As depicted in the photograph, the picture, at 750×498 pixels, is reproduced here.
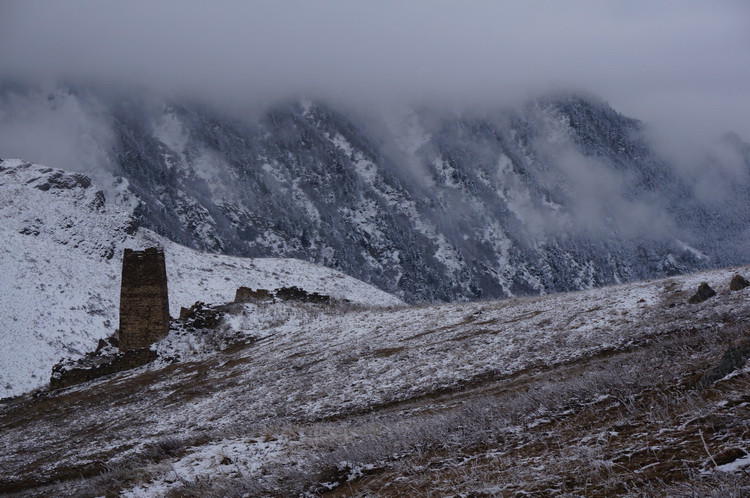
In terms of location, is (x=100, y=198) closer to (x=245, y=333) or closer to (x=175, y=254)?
(x=175, y=254)

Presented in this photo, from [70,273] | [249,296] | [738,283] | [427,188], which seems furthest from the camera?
[427,188]

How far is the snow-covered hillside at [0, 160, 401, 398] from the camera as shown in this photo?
29719 mm

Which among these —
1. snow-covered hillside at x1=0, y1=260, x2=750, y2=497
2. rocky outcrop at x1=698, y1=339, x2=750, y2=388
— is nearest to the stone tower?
snow-covered hillside at x1=0, y1=260, x2=750, y2=497

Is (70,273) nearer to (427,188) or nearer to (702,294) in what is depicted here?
(702,294)

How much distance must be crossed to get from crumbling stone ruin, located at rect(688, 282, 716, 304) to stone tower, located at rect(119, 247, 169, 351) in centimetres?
1726

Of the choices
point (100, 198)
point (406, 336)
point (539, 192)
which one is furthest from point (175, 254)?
point (539, 192)

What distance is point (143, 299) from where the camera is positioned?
70.8 feet

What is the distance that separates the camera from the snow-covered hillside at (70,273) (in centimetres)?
2972

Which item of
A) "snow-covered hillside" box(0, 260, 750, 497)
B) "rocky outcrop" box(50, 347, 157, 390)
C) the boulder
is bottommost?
"rocky outcrop" box(50, 347, 157, 390)

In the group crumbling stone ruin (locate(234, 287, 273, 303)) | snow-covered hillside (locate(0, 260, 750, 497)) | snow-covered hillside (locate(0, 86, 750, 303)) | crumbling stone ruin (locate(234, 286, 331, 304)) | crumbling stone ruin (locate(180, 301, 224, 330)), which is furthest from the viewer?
snow-covered hillside (locate(0, 86, 750, 303))

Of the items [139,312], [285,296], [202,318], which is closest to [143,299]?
[139,312]

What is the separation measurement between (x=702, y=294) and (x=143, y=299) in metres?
18.1

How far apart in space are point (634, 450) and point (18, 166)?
2183 inches

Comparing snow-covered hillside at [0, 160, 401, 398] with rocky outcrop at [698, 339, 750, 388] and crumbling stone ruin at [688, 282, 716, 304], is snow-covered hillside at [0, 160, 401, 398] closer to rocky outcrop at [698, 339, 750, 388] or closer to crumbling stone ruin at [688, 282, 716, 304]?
crumbling stone ruin at [688, 282, 716, 304]
